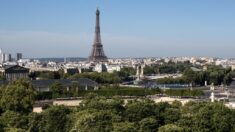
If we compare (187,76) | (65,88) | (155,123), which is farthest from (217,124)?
(187,76)

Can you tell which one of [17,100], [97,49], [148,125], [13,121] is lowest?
[13,121]

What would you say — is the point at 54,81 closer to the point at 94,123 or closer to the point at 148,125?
the point at 94,123

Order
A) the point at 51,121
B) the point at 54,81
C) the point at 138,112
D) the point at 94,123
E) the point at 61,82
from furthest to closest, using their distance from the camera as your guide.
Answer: the point at 54,81, the point at 61,82, the point at 138,112, the point at 51,121, the point at 94,123

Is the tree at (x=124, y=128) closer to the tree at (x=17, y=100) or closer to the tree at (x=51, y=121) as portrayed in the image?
the tree at (x=51, y=121)

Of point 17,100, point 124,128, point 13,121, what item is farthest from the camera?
point 17,100

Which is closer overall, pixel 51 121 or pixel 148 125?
pixel 148 125

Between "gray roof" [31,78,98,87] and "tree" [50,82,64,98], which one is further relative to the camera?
"gray roof" [31,78,98,87]

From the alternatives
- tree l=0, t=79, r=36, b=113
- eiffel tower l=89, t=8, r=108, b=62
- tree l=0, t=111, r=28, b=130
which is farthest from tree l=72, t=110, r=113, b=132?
eiffel tower l=89, t=8, r=108, b=62

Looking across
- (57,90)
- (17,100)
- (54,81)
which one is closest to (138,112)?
(17,100)

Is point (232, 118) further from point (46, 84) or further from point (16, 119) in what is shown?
point (46, 84)

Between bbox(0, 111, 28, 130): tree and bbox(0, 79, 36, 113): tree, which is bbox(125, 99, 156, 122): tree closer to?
bbox(0, 111, 28, 130): tree

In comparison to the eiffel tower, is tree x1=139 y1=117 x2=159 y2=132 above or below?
below
